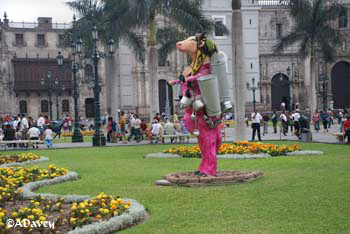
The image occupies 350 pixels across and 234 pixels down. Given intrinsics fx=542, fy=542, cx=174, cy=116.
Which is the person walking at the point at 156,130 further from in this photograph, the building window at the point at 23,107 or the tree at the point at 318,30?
the building window at the point at 23,107

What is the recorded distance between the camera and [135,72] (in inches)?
1891

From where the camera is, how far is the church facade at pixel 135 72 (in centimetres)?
4803

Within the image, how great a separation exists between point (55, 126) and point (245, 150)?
21.7 meters

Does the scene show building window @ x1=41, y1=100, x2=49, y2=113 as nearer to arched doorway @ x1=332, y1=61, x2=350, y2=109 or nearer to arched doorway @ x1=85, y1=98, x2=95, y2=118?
arched doorway @ x1=85, y1=98, x2=95, y2=118

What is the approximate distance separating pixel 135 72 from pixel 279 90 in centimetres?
1457

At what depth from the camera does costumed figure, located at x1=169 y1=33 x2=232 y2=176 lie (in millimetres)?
10141

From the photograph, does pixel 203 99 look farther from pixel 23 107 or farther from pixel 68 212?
pixel 23 107

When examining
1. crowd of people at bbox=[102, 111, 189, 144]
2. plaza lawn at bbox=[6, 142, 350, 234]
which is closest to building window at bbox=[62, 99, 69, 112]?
crowd of people at bbox=[102, 111, 189, 144]

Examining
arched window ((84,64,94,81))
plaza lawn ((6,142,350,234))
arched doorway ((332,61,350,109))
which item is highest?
arched window ((84,64,94,81))

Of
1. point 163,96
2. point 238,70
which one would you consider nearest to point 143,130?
point 238,70

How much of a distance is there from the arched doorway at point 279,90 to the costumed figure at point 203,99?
4312 centimetres

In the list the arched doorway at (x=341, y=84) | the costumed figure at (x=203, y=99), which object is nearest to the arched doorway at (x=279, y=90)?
the arched doorway at (x=341, y=84)

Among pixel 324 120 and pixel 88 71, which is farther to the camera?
pixel 88 71

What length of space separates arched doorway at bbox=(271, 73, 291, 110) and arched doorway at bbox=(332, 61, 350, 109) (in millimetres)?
4998
